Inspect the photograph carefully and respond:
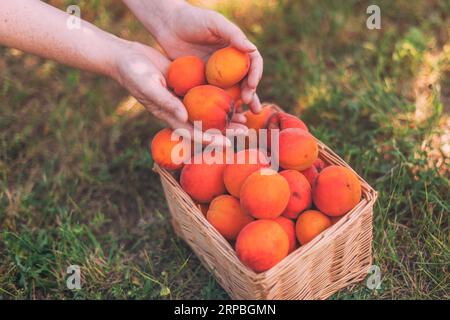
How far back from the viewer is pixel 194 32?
1.89m

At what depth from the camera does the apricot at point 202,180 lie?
1.64 meters

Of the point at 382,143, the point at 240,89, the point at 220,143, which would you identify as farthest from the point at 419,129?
the point at 220,143

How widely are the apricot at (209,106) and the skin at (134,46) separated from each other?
4 centimetres

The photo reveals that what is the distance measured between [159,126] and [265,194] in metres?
1.11

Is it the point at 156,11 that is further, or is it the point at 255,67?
the point at 156,11

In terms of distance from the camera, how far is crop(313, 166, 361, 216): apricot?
4.99 feet

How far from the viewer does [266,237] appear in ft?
4.72

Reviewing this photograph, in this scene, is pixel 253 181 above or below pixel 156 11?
below

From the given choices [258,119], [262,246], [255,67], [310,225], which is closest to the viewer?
[262,246]

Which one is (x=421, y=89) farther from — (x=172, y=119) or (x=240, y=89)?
(x=172, y=119)

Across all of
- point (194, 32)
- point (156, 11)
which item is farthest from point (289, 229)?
point (156, 11)

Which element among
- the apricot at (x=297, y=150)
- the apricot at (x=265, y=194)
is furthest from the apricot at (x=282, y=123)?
the apricot at (x=265, y=194)

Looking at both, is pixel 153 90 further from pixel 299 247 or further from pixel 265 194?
pixel 299 247

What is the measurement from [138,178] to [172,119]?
62 centimetres
